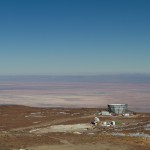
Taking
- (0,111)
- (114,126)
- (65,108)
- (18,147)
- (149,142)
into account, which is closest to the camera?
(18,147)

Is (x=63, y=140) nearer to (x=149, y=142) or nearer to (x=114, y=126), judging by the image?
(x=149, y=142)

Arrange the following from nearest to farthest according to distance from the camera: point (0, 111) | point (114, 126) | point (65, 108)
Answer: point (114, 126), point (0, 111), point (65, 108)

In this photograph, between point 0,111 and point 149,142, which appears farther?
point 0,111

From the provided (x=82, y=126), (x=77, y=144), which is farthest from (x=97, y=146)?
(x=82, y=126)

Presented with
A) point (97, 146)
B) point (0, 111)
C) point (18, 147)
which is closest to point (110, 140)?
point (97, 146)

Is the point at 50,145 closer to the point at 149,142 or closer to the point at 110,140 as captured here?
the point at 110,140

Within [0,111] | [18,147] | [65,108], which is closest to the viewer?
[18,147]

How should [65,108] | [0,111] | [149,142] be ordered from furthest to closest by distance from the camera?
[65,108]
[0,111]
[149,142]

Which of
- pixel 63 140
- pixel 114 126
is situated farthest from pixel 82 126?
pixel 63 140

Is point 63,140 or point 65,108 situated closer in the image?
point 63,140
